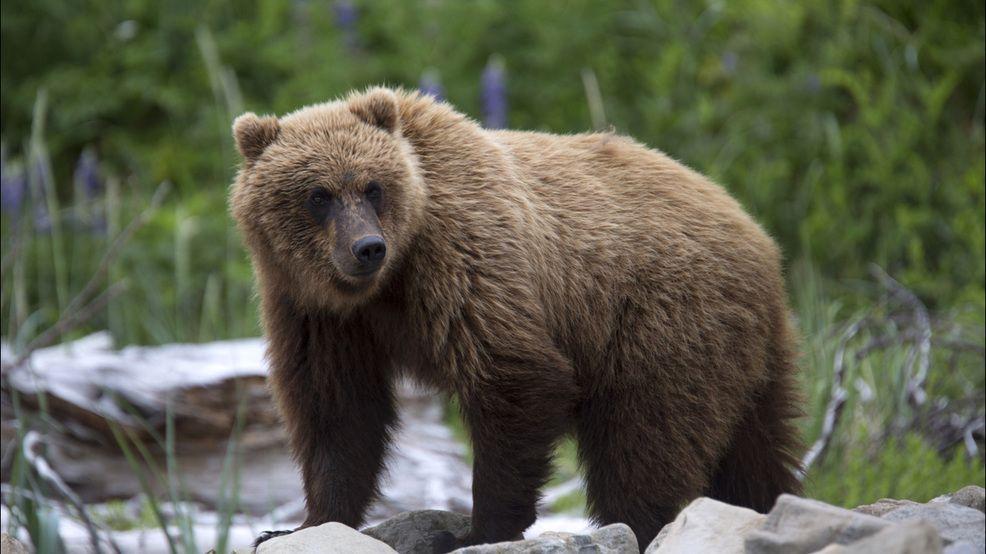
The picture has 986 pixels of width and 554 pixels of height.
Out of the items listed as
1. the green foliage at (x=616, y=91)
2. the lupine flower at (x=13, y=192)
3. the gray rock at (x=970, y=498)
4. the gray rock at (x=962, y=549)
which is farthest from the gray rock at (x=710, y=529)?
the lupine flower at (x=13, y=192)

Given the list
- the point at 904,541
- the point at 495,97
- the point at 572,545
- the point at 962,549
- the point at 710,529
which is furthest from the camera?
the point at 495,97

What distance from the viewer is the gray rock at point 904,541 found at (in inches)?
93.9

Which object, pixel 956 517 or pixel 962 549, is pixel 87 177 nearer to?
pixel 956 517

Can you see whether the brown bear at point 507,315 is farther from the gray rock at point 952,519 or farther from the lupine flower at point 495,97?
the lupine flower at point 495,97

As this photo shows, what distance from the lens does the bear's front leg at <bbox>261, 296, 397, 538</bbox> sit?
3965 mm

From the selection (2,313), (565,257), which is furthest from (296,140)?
(2,313)

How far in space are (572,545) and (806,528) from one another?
0.67 m

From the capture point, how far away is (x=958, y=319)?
243 inches

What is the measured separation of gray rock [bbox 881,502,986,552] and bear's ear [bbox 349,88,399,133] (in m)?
2.05

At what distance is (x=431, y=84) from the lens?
7.71 meters

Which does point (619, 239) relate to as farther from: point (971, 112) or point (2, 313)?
point (971, 112)

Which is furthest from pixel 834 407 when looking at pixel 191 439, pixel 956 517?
pixel 191 439

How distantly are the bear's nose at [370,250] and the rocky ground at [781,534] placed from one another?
813mm

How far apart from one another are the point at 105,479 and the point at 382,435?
2.55 m
